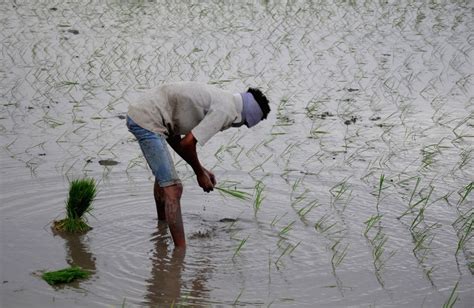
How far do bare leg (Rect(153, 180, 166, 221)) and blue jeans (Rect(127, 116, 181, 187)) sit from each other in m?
0.43

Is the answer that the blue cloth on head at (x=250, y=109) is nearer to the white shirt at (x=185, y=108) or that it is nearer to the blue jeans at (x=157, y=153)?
the white shirt at (x=185, y=108)

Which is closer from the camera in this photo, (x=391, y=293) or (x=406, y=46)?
(x=391, y=293)

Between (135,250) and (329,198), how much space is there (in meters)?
1.51

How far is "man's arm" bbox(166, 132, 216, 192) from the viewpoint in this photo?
13.9 feet

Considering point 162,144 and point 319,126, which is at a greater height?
point 162,144

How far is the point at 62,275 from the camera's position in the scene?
156 inches

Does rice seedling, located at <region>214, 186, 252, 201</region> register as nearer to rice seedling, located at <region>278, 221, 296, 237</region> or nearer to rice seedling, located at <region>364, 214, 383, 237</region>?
rice seedling, located at <region>278, 221, 296, 237</region>

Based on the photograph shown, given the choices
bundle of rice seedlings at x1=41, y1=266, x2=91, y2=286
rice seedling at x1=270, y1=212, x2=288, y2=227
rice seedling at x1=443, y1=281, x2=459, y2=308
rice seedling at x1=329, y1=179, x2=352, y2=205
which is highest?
bundle of rice seedlings at x1=41, y1=266, x2=91, y2=286

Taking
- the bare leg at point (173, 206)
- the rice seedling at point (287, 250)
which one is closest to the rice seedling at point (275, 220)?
the rice seedling at point (287, 250)

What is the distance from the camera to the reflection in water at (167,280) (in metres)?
3.98

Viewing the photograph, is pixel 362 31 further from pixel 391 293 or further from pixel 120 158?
pixel 391 293

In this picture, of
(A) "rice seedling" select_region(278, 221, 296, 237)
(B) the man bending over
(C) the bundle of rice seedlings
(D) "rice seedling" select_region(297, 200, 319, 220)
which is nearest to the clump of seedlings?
(B) the man bending over

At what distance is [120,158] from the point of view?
6.08 m

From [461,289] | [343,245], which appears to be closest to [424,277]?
[461,289]
